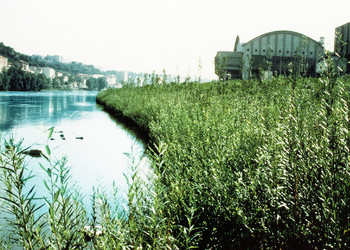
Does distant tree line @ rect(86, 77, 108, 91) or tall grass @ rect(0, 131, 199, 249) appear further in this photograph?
distant tree line @ rect(86, 77, 108, 91)

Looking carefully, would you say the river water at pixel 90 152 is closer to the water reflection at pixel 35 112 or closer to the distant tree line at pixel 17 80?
the water reflection at pixel 35 112

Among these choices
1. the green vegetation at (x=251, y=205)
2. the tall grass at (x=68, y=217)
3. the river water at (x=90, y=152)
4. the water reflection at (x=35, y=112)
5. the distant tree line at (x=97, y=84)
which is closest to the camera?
the tall grass at (x=68, y=217)

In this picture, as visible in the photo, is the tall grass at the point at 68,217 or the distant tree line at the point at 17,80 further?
Answer: the distant tree line at the point at 17,80

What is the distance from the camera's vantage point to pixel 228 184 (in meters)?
2.28

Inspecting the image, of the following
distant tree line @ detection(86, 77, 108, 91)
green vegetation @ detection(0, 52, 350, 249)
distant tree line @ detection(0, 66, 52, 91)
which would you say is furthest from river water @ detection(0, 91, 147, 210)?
distant tree line @ detection(86, 77, 108, 91)

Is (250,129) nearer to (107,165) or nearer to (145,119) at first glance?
(107,165)

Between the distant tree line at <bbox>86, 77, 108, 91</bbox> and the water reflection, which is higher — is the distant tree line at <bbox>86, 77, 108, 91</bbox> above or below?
above

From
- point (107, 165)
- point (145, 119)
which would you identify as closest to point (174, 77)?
point (145, 119)

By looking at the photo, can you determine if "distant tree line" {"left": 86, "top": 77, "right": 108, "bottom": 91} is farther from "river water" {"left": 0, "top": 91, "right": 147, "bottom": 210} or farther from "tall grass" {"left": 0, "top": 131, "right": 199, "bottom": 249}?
"tall grass" {"left": 0, "top": 131, "right": 199, "bottom": 249}

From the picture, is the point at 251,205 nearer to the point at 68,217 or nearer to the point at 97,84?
the point at 68,217

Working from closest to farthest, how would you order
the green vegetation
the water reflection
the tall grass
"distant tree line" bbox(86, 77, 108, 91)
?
the tall grass < the green vegetation < the water reflection < "distant tree line" bbox(86, 77, 108, 91)

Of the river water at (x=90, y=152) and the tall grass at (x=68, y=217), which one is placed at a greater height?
the tall grass at (x=68, y=217)

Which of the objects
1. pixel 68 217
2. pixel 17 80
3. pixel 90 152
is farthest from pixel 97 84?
pixel 68 217

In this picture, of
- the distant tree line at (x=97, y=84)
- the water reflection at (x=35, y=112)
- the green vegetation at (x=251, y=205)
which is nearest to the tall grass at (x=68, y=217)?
the green vegetation at (x=251, y=205)
